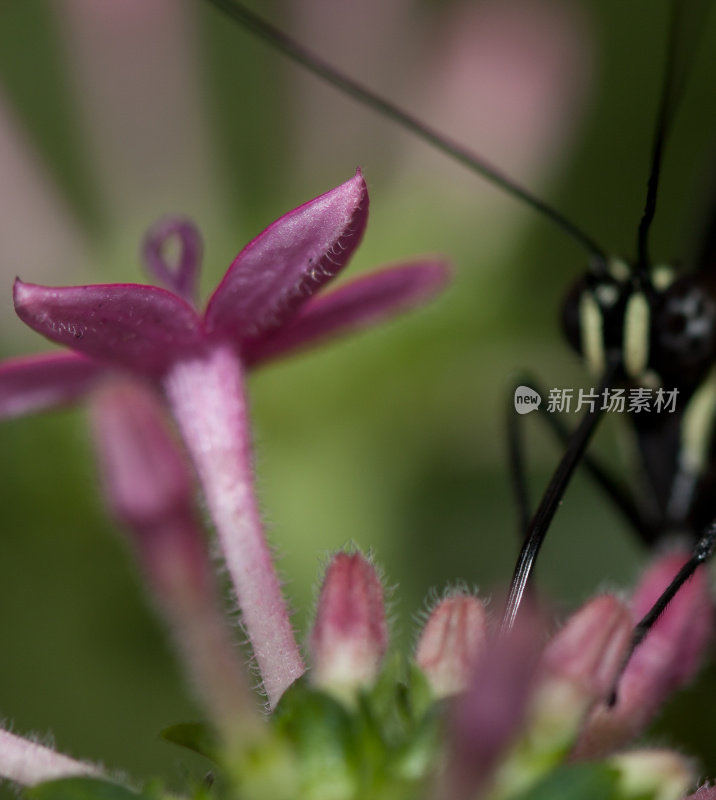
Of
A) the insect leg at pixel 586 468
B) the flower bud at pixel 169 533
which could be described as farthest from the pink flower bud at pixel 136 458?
the insect leg at pixel 586 468

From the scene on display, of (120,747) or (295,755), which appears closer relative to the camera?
(295,755)

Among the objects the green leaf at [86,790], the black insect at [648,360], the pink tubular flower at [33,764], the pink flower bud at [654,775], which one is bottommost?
the pink flower bud at [654,775]

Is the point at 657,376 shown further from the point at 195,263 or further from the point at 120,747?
the point at 120,747

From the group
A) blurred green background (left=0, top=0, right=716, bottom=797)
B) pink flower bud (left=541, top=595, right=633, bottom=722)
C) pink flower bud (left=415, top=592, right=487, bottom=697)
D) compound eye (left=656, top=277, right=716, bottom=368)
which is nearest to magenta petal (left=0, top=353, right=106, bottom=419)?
pink flower bud (left=415, top=592, right=487, bottom=697)

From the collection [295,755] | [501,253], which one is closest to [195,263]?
[295,755]

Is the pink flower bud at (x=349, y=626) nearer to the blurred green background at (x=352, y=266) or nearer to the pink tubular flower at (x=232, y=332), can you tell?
the pink tubular flower at (x=232, y=332)

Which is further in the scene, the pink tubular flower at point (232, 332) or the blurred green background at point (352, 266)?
the blurred green background at point (352, 266)

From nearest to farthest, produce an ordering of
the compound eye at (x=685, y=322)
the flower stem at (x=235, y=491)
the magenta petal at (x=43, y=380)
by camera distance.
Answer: the flower stem at (x=235, y=491), the magenta petal at (x=43, y=380), the compound eye at (x=685, y=322)

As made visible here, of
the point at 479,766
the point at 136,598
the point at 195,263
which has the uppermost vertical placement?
the point at 195,263
